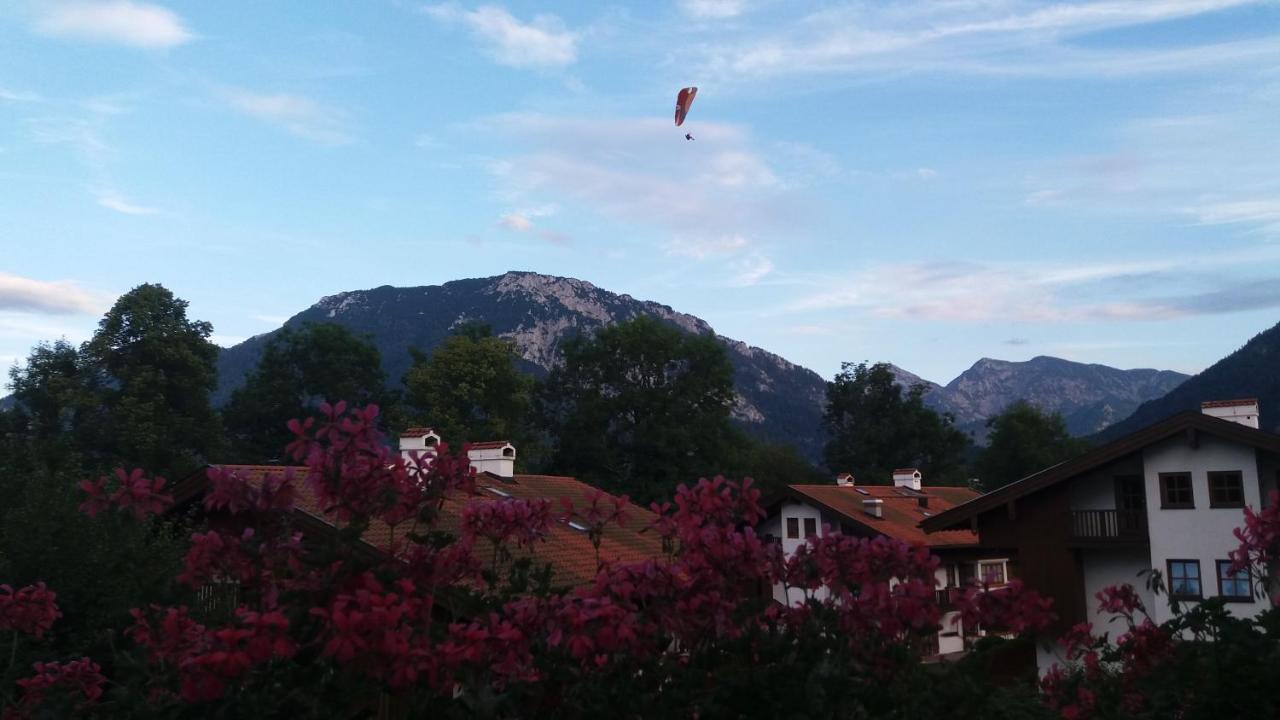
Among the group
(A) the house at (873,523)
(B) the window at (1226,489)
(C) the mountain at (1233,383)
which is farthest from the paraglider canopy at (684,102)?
(C) the mountain at (1233,383)

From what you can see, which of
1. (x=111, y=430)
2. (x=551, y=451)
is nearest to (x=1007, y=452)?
(x=551, y=451)

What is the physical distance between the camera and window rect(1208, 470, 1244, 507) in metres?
22.9

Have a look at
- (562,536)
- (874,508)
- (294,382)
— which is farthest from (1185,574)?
(294,382)

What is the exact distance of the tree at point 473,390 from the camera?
5178cm

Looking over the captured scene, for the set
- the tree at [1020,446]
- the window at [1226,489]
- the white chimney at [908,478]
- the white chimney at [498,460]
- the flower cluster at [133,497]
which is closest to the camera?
the flower cluster at [133,497]

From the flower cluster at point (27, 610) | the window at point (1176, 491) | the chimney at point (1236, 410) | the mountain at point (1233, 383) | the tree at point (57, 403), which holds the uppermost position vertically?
the mountain at point (1233, 383)

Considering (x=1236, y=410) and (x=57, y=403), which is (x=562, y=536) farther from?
(x=57, y=403)

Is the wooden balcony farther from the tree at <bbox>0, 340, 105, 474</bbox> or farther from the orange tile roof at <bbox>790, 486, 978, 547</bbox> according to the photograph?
the tree at <bbox>0, 340, 105, 474</bbox>

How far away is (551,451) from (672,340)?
9405 mm

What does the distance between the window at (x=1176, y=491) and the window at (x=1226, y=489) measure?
436 mm

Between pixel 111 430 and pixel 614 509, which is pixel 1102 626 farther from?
pixel 111 430

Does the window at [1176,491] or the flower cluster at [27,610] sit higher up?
the window at [1176,491]

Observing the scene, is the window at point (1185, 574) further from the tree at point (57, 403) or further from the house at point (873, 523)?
the tree at point (57, 403)

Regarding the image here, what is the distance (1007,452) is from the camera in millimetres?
74688
